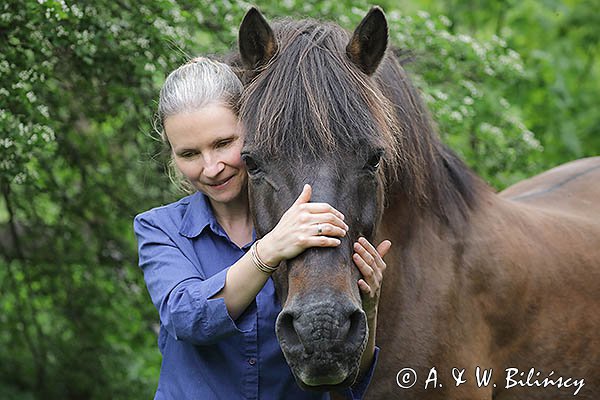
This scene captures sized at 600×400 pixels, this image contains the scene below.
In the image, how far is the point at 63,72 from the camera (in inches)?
165

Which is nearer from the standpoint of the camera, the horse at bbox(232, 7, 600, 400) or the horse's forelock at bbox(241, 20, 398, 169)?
the horse at bbox(232, 7, 600, 400)

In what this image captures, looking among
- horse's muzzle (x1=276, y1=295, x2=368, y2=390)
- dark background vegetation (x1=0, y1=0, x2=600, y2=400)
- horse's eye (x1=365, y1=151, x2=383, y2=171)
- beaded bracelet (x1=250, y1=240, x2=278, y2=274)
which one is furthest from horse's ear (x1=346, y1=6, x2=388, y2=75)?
dark background vegetation (x1=0, y1=0, x2=600, y2=400)

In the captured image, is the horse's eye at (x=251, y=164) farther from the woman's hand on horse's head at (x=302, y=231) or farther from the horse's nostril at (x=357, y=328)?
the horse's nostril at (x=357, y=328)

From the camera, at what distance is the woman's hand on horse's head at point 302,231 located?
2.16 metres

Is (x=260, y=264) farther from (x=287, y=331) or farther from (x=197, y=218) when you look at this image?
(x=197, y=218)

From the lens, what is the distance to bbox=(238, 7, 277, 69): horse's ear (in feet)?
8.41

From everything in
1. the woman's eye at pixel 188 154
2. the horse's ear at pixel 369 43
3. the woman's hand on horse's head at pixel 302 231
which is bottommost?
the woman's hand on horse's head at pixel 302 231

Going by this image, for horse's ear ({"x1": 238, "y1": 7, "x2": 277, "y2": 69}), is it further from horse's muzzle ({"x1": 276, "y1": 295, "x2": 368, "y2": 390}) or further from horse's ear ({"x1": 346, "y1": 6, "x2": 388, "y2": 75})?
horse's muzzle ({"x1": 276, "y1": 295, "x2": 368, "y2": 390})

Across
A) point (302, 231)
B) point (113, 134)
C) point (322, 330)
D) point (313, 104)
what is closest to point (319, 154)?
point (313, 104)

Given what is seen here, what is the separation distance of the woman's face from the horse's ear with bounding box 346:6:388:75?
0.48 meters

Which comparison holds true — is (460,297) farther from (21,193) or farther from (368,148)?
(21,193)

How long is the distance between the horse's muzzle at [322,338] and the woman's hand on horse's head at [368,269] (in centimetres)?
21

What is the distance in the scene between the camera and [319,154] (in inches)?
93.0

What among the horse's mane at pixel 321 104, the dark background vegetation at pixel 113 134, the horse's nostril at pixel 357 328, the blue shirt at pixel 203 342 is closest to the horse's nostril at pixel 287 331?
the horse's nostril at pixel 357 328
